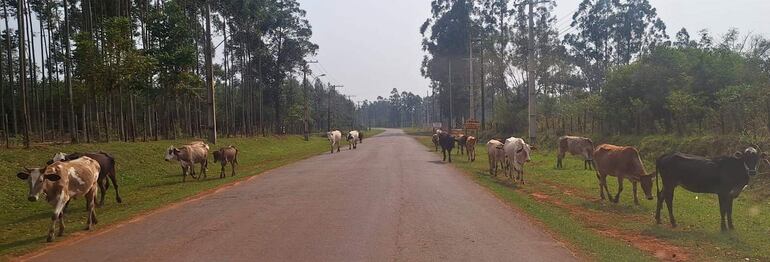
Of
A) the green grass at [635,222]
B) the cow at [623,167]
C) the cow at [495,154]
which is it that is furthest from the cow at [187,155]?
the cow at [623,167]

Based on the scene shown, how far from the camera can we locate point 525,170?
23.8m

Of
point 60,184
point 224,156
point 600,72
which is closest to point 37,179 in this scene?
point 60,184

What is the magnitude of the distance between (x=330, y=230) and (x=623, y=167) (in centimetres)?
787

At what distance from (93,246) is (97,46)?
20.9 meters

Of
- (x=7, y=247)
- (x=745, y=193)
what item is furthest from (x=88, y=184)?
(x=745, y=193)

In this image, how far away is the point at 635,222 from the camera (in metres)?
11.3

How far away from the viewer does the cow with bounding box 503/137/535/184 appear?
60.8ft

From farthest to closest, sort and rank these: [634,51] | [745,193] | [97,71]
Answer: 1. [634,51]
2. [97,71]
3. [745,193]

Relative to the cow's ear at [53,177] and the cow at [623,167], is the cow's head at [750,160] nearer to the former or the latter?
the cow at [623,167]

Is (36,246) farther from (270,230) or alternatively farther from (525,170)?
(525,170)

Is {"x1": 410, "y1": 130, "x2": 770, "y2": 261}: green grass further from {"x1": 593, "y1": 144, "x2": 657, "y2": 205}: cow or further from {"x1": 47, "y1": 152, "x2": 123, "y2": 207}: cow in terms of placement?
{"x1": 47, "y1": 152, "x2": 123, "y2": 207}: cow

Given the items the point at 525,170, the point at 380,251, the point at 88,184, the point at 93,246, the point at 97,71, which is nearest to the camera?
the point at 380,251

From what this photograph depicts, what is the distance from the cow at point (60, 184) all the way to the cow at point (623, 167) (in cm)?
1141

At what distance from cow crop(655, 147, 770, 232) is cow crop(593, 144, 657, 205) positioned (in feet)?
5.78
